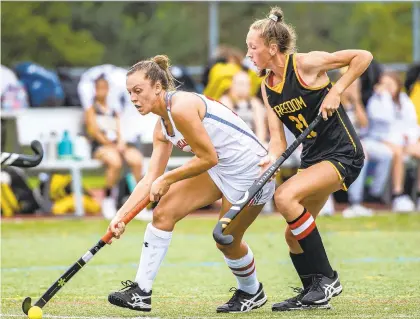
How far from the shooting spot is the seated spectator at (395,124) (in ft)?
44.0

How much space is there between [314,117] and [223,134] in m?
0.57

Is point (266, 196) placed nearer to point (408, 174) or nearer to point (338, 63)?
point (338, 63)

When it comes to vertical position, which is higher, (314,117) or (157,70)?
(157,70)

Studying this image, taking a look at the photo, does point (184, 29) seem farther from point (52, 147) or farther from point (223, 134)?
point (223, 134)

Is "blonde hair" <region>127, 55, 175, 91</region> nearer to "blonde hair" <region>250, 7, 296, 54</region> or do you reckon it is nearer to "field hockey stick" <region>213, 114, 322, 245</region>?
"blonde hair" <region>250, 7, 296, 54</region>

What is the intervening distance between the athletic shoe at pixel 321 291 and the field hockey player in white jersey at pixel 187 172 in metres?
0.43

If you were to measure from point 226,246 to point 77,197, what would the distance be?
672 centimetres

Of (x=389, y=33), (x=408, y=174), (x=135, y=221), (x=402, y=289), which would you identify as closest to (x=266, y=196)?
(x=402, y=289)

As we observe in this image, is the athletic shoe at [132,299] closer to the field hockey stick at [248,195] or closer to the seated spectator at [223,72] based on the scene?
the field hockey stick at [248,195]

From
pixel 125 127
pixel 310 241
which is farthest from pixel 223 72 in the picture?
pixel 310 241

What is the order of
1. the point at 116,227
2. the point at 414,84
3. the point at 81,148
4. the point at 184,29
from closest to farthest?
the point at 116,227, the point at 81,148, the point at 414,84, the point at 184,29

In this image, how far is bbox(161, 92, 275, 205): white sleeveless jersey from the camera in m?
6.25

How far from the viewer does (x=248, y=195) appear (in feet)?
19.8

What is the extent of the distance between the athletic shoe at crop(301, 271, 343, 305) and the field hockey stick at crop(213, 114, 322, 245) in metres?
0.69
